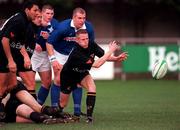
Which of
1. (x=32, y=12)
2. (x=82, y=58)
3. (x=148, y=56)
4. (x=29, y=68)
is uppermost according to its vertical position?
(x=32, y=12)

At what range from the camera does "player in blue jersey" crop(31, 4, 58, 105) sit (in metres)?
13.7

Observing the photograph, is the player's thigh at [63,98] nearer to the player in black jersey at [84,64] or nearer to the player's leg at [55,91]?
the player in black jersey at [84,64]

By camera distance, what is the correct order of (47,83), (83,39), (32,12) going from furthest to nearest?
(47,83) < (83,39) < (32,12)

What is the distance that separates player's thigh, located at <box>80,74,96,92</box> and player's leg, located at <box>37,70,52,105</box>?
2.10 m

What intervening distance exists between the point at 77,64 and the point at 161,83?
479 inches

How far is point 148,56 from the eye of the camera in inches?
995

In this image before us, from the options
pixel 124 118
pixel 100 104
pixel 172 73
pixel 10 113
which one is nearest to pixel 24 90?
pixel 10 113

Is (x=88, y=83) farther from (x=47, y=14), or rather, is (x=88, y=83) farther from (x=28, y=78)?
(x=47, y=14)

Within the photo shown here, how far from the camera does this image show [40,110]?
1141 centimetres

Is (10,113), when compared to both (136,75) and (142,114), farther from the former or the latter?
(136,75)

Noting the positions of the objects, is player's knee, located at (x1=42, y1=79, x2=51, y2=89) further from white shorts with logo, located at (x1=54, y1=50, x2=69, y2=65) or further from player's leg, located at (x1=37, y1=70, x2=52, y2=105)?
white shorts with logo, located at (x1=54, y1=50, x2=69, y2=65)

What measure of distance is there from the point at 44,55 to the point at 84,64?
2.72m

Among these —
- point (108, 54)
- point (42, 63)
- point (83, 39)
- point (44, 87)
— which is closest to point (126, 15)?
point (42, 63)

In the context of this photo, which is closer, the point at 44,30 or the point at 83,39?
the point at 83,39
